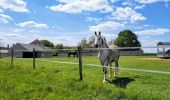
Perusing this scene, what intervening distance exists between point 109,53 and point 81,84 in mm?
4480

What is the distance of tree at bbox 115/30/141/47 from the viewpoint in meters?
120

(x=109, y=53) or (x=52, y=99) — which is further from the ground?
(x=109, y=53)

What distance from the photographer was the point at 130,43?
121188 millimetres

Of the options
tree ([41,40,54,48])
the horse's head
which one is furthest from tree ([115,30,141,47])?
the horse's head

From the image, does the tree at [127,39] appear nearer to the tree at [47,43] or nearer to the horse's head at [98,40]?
the tree at [47,43]

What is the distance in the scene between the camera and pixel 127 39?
120 metres

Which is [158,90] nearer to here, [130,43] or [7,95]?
[7,95]

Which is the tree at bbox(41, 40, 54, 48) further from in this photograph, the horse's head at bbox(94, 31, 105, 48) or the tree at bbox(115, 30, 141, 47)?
the horse's head at bbox(94, 31, 105, 48)

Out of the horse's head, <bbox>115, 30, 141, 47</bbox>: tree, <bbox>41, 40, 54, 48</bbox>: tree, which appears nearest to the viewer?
the horse's head

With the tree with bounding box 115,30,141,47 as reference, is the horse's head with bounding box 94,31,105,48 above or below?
below

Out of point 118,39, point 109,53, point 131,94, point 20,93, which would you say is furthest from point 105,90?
point 118,39

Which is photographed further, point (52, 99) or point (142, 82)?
point (142, 82)

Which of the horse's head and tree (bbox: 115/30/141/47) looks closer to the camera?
the horse's head

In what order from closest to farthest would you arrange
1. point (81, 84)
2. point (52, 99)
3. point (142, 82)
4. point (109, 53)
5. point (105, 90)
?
point (52, 99)
point (105, 90)
point (81, 84)
point (142, 82)
point (109, 53)
